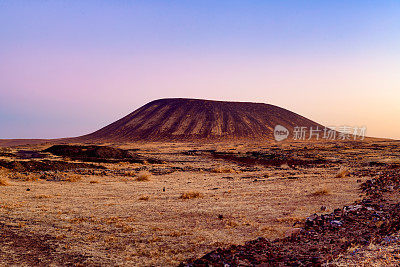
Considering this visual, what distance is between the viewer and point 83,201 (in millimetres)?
13648

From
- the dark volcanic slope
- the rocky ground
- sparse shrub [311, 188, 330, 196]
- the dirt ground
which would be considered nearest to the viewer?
the rocky ground

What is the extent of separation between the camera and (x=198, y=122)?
126438 millimetres

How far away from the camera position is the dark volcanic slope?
115m

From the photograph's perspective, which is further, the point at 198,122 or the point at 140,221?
the point at 198,122

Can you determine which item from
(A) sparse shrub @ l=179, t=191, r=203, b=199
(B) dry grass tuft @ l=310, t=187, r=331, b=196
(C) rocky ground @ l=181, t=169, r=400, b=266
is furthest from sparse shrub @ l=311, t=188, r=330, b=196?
(A) sparse shrub @ l=179, t=191, r=203, b=199

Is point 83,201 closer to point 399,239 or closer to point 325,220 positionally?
point 325,220

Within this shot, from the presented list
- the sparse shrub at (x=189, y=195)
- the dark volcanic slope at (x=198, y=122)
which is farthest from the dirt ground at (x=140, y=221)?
the dark volcanic slope at (x=198, y=122)

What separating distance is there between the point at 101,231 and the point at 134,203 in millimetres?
4482

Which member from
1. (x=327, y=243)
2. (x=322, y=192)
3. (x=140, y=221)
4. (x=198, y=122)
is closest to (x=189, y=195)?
(x=140, y=221)

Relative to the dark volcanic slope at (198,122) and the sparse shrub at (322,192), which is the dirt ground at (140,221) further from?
the dark volcanic slope at (198,122)

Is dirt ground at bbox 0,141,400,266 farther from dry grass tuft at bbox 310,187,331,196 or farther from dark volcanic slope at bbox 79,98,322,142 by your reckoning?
dark volcanic slope at bbox 79,98,322,142

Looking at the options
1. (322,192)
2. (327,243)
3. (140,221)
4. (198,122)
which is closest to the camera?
(327,243)

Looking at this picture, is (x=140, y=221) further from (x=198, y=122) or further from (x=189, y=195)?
(x=198, y=122)

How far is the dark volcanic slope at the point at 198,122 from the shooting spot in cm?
11475
